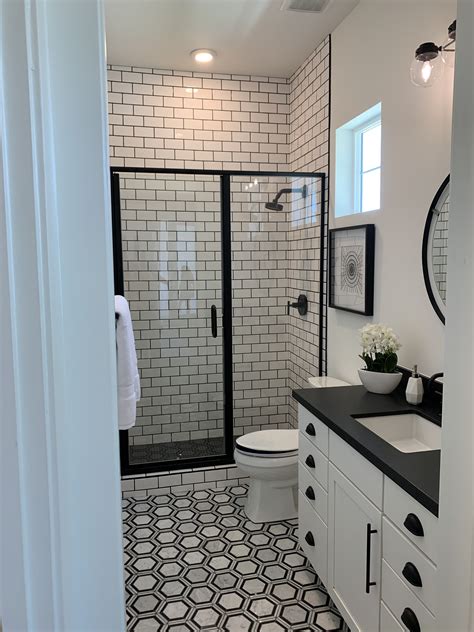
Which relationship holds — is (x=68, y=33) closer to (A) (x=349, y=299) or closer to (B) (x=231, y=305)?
(A) (x=349, y=299)

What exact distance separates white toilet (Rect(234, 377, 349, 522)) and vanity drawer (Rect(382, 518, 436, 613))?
1185 mm

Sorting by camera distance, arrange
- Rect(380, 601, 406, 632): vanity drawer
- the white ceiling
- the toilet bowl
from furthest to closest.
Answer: the toilet bowl, the white ceiling, Rect(380, 601, 406, 632): vanity drawer

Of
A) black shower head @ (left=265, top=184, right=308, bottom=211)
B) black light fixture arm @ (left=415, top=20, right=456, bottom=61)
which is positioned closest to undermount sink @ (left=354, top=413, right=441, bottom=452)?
black light fixture arm @ (left=415, top=20, right=456, bottom=61)

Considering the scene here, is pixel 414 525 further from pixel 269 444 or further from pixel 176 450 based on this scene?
pixel 176 450

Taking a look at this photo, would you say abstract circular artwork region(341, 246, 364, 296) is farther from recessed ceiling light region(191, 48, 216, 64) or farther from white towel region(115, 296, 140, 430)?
recessed ceiling light region(191, 48, 216, 64)

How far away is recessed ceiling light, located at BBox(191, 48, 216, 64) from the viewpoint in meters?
3.15

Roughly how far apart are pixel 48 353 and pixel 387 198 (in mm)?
2202

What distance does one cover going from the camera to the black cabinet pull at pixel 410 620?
137 cm

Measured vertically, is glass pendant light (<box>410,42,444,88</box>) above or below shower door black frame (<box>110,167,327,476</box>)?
above

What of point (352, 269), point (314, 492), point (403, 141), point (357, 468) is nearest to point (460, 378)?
point (357, 468)

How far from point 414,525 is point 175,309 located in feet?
7.71

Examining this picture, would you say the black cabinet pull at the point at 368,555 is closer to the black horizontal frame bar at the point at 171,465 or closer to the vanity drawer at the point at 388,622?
the vanity drawer at the point at 388,622

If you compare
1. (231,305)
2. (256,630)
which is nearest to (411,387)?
(256,630)

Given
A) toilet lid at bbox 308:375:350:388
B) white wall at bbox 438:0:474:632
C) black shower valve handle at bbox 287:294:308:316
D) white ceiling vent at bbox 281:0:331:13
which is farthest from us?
black shower valve handle at bbox 287:294:308:316
